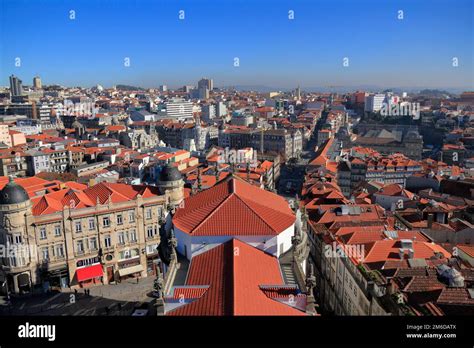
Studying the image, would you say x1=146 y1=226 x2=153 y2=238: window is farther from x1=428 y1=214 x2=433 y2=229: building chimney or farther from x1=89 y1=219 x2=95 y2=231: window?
x1=428 y1=214 x2=433 y2=229: building chimney

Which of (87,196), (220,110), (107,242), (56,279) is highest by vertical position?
(220,110)

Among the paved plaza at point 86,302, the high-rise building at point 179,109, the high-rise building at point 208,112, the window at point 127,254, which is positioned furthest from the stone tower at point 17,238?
the high-rise building at point 208,112

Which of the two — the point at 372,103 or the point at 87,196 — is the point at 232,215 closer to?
the point at 87,196

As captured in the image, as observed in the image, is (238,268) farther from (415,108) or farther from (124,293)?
(415,108)

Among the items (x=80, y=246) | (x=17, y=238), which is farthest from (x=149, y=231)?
(x=17, y=238)

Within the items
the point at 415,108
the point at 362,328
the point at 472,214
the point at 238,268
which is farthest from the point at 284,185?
the point at 415,108

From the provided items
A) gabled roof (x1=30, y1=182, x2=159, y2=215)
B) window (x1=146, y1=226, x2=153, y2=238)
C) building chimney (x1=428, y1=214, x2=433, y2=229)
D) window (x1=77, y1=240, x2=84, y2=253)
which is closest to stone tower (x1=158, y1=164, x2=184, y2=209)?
gabled roof (x1=30, y1=182, x2=159, y2=215)
